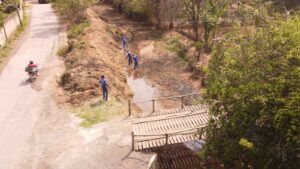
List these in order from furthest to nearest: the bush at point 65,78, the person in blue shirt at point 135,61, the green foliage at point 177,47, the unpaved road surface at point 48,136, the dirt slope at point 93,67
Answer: the green foliage at point 177,47 < the person in blue shirt at point 135,61 < the bush at point 65,78 < the dirt slope at point 93,67 < the unpaved road surface at point 48,136

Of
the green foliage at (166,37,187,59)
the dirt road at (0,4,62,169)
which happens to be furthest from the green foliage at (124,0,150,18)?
the dirt road at (0,4,62,169)

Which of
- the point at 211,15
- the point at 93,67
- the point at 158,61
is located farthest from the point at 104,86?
the point at 211,15

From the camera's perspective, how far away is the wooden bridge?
47.3ft

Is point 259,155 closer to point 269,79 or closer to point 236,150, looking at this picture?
point 236,150

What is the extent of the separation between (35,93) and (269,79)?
15461 mm

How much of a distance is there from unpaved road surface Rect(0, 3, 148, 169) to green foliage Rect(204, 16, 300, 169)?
4773 millimetres

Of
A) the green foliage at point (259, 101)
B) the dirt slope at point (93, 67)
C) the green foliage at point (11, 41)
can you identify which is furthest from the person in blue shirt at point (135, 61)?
the green foliage at point (259, 101)

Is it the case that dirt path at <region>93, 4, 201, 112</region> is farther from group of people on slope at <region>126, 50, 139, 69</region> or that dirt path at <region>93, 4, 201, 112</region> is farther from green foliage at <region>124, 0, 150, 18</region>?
green foliage at <region>124, 0, 150, 18</region>

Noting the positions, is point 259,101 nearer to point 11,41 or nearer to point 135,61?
point 135,61

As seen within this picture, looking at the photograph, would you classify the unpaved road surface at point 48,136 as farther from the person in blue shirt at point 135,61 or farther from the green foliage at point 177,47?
the green foliage at point 177,47

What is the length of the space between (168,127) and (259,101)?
753cm

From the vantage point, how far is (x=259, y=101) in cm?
889

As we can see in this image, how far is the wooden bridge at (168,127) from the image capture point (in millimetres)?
14422

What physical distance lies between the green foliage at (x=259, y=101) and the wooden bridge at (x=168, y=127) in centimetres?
359
